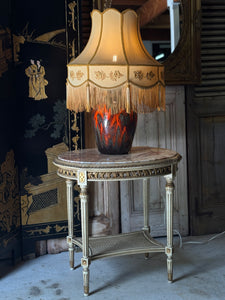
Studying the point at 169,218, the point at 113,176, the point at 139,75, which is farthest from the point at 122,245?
the point at 139,75

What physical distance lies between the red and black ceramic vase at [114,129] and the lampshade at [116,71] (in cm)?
8

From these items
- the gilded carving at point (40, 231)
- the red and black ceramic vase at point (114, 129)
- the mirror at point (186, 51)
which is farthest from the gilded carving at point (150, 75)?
the gilded carving at point (40, 231)

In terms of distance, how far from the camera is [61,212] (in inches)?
116

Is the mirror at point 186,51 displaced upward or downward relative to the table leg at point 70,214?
upward

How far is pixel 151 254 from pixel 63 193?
0.68 m

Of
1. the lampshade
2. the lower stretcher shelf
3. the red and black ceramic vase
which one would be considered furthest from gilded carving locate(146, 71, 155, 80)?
the lower stretcher shelf

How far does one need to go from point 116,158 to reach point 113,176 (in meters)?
0.14

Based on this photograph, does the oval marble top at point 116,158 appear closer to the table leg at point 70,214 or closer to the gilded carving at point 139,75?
the table leg at point 70,214

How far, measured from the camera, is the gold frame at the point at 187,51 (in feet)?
10.2

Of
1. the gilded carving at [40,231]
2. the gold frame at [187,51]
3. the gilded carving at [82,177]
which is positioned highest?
the gold frame at [187,51]

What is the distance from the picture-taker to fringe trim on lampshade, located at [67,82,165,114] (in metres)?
2.33

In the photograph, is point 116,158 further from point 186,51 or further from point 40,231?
point 186,51

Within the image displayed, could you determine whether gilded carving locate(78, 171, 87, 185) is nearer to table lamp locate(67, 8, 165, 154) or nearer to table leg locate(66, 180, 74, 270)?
table lamp locate(67, 8, 165, 154)

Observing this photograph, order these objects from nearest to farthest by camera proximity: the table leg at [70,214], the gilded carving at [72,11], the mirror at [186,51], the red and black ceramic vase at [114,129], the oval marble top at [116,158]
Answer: the oval marble top at [116,158]
the red and black ceramic vase at [114,129]
the table leg at [70,214]
the gilded carving at [72,11]
the mirror at [186,51]
